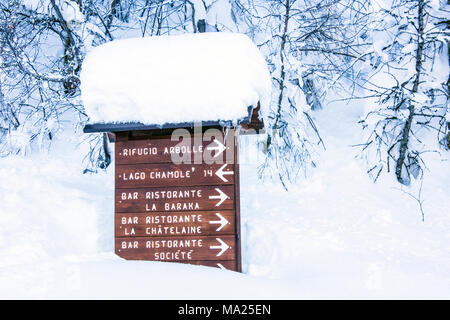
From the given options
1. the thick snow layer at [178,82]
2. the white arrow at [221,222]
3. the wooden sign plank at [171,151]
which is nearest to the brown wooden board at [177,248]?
the white arrow at [221,222]

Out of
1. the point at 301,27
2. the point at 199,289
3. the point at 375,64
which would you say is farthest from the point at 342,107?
the point at 199,289

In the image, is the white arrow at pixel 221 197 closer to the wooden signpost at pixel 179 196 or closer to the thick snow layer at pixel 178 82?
the wooden signpost at pixel 179 196

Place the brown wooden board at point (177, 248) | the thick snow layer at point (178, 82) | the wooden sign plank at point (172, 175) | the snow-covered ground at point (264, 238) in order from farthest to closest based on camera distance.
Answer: the wooden sign plank at point (172, 175) < the brown wooden board at point (177, 248) < the thick snow layer at point (178, 82) < the snow-covered ground at point (264, 238)

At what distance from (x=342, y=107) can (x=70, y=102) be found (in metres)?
5.64

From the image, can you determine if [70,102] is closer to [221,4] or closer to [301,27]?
[221,4]

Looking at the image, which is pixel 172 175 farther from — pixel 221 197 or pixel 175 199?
pixel 221 197

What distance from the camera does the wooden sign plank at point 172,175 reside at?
16.6 feet

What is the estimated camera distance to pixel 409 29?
23.4ft

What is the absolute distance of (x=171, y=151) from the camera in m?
5.17

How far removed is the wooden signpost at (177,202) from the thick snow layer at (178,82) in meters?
0.48

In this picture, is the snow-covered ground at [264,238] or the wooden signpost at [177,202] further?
the wooden signpost at [177,202]

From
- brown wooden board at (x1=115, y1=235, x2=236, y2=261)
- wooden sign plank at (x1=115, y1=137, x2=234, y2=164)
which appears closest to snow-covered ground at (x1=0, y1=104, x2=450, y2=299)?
brown wooden board at (x1=115, y1=235, x2=236, y2=261)

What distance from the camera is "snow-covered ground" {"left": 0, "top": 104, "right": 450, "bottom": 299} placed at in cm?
365

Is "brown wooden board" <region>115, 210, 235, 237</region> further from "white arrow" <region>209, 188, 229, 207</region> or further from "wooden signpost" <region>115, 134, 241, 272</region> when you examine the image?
"white arrow" <region>209, 188, 229, 207</region>
